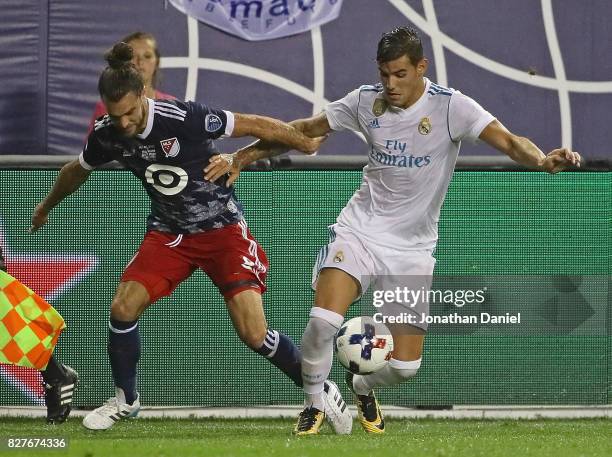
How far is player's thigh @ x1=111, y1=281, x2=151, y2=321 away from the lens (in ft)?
27.2

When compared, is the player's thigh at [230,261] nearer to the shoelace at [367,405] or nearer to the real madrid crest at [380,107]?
the shoelace at [367,405]

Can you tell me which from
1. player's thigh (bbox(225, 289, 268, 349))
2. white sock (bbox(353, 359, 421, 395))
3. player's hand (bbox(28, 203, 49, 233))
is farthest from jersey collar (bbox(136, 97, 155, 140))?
white sock (bbox(353, 359, 421, 395))

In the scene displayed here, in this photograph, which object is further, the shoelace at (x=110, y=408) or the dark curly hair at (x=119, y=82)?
the shoelace at (x=110, y=408)

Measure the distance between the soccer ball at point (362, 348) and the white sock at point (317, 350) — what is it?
108 millimetres

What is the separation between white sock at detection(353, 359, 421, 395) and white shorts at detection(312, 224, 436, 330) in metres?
0.27

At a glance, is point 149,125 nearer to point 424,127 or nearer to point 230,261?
point 230,261

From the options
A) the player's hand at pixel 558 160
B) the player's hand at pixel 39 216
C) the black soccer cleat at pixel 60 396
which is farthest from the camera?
the black soccer cleat at pixel 60 396

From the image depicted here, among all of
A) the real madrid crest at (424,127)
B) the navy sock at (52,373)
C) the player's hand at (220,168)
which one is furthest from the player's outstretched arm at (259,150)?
the navy sock at (52,373)

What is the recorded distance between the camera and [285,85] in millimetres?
11125

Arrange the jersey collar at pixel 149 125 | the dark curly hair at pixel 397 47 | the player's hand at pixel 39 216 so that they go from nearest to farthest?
the dark curly hair at pixel 397 47
the jersey collar at pixel 149 125
the player's hand at pixel 39 216

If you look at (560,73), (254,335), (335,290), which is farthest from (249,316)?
(560,73)

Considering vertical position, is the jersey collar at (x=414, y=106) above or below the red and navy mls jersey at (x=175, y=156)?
above

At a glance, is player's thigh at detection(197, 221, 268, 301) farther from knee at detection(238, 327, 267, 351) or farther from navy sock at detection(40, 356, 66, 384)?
navy sock at detection(40, 356, 66, 384)

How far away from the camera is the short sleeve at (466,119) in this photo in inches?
314
